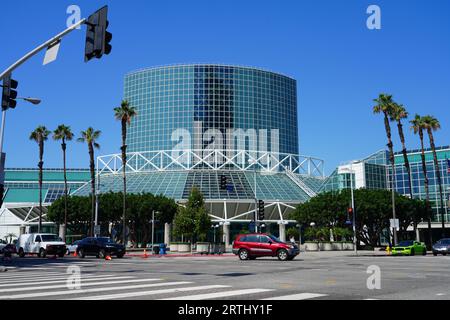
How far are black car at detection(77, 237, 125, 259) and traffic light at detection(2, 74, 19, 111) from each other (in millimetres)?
22729

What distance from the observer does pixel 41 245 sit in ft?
133

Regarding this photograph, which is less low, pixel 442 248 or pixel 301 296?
pixel 301 296

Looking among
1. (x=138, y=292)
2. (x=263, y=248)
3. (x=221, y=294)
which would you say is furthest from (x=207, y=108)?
(x=221, y=294)

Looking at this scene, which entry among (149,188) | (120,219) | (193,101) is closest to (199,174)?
(149,188)

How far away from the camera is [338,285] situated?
47.0 feet

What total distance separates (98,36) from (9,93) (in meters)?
6.61

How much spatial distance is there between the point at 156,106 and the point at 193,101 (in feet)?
42.4

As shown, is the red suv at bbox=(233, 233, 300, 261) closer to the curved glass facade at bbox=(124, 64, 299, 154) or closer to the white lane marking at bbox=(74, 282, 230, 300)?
the white lane marking at bbox=(74, 282, 230, 300)

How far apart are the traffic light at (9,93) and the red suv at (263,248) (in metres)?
20.5

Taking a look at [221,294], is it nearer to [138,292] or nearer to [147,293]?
[147,293]

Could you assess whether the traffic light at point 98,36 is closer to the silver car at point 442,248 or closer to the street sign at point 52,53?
the street sign at point 52,53

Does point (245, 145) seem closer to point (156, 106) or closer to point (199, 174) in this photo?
point (156, 106)

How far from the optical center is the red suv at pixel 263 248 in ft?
107

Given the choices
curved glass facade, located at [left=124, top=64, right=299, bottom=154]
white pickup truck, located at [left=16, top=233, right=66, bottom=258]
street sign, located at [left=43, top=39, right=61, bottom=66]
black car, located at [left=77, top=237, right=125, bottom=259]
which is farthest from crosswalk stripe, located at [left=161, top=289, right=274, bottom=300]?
curved glass facade, located at [left=124, top=64, right=299, bottom=154]
